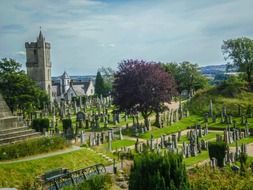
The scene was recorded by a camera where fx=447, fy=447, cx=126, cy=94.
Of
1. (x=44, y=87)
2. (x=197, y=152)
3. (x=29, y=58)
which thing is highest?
(x=29, y=58)

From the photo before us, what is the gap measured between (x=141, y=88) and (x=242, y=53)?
93.9 ft

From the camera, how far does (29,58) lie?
9756 cm

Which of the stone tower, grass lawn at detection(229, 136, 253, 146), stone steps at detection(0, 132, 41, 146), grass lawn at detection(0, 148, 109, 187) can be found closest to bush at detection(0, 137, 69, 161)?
stone steps at detection(0, 132, 41, 146)

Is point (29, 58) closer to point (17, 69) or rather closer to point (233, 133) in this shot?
point (17, 69)

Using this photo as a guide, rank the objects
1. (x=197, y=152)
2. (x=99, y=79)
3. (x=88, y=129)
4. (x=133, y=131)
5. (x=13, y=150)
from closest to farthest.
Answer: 1. (x=13, y=150)
2. (x=197, y=152)
3. (x=133, y=131)
4. (x=88, y=129)
5. (x=99, y=79)

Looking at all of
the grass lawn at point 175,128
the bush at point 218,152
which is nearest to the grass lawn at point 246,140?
the grass lawn at point 175,128

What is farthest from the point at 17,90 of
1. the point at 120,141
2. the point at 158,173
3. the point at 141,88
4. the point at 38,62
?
the point at 158,173

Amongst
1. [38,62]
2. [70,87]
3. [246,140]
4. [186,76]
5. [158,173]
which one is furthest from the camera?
[70,87]

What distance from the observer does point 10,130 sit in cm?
2570

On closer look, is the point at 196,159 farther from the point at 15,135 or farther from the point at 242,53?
the point at 242,53

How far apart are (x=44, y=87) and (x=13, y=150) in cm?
7402

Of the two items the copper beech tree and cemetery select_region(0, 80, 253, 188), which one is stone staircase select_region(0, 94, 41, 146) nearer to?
cemetery select_region(0, 80, 253, 188)

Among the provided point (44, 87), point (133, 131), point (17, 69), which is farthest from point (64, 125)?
point (44, 87)

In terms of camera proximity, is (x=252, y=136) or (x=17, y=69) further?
(x=17, y=69)
